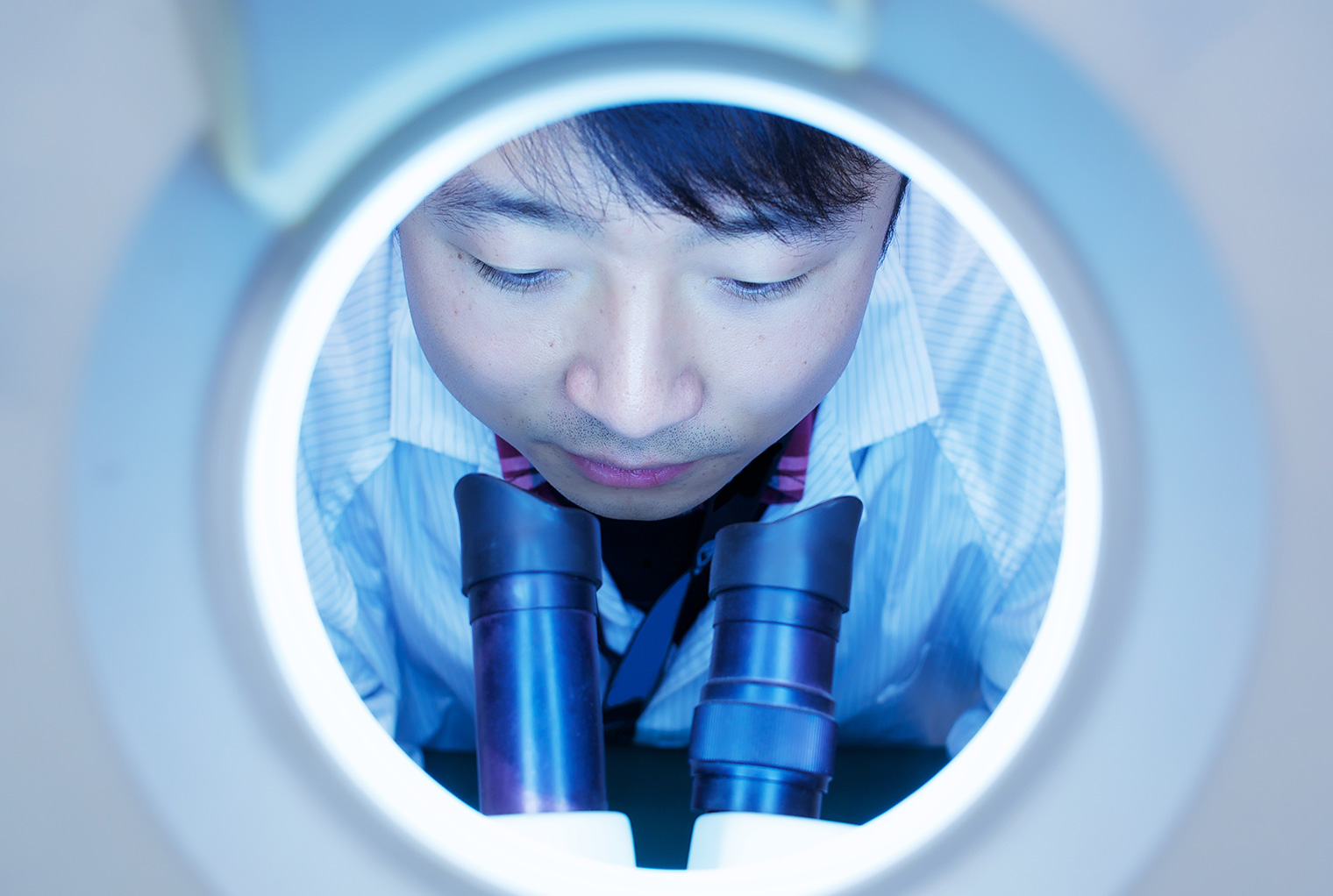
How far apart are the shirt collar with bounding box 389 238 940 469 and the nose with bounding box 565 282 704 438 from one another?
32 cm

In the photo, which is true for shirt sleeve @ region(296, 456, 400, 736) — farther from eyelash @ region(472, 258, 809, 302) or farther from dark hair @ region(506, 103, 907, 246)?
dark hair @ region(506, 103, 907, 246)

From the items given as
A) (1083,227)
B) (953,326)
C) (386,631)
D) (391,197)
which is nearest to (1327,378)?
(1083,227)

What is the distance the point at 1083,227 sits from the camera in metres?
0.27

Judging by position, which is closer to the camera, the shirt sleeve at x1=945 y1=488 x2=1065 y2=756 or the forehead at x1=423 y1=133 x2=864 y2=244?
the forehead at x1=423 y1=133 x2=864 y2=244

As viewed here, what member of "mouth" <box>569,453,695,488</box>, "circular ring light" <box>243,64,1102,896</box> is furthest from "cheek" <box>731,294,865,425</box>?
"circular ring light" <box>243,64,1102,896</box>

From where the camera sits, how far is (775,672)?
0.56m

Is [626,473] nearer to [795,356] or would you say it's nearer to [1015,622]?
[795,356]

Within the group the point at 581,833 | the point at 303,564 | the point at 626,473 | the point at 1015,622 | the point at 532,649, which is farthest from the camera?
the point at 1015,622

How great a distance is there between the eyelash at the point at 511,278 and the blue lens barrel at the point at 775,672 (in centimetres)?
17

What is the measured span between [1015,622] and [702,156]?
53 centimetres

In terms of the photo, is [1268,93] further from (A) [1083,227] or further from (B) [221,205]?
(B) [221,205]

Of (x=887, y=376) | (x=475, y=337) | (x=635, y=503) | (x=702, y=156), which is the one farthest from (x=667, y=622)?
(x=702, y=156)

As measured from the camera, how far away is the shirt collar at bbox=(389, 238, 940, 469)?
0.86 meters

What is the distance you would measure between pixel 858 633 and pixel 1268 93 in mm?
753
